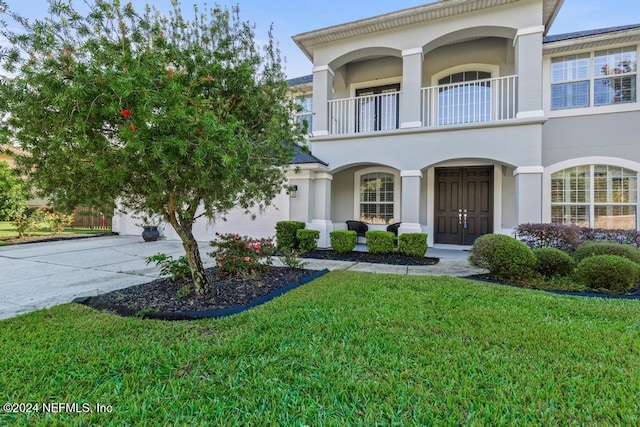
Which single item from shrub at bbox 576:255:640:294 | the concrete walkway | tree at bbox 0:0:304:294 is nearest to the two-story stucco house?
the concrete walkway

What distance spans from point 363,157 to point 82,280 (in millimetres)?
7510

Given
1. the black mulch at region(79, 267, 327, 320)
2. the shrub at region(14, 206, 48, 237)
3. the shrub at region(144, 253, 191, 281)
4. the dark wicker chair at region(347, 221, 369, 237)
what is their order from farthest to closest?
the shrub at region(14, 206, 48, 237) → the dark wicker chair at region(347, 221, 369, 237) → the shrub at region(144, 253, 191, 281) → the black mulch at region(79, 267, 327, 320)

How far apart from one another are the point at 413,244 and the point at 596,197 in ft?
17.3

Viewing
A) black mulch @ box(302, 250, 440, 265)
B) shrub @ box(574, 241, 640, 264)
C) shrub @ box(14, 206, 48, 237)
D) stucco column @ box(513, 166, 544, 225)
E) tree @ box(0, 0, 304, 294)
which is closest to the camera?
tree @ box(0, 0, 304, 294)

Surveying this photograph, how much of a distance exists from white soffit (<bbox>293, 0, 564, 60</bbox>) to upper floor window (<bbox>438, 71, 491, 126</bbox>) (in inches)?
72.0

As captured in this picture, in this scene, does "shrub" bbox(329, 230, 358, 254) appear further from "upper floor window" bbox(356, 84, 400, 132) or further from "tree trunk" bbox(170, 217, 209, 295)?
"tree trunk" bbox(170, 217, 209, 295)

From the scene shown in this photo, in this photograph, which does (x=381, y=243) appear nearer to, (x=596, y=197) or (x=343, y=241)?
(x=343, y=241)

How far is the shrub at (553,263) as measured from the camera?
19.2ft

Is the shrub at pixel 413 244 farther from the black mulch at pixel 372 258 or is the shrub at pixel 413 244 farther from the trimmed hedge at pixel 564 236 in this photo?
the trimmed hedge at pixel 564 236

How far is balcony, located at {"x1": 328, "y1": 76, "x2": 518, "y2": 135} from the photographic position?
8.85 metres

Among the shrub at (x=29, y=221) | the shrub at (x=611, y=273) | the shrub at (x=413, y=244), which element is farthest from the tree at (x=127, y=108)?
the shrub at (x=29, y=221)

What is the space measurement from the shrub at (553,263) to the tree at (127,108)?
5.47 meters

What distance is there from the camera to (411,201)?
8906 mm

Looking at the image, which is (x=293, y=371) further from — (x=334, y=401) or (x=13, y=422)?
(x=13, y=422)
